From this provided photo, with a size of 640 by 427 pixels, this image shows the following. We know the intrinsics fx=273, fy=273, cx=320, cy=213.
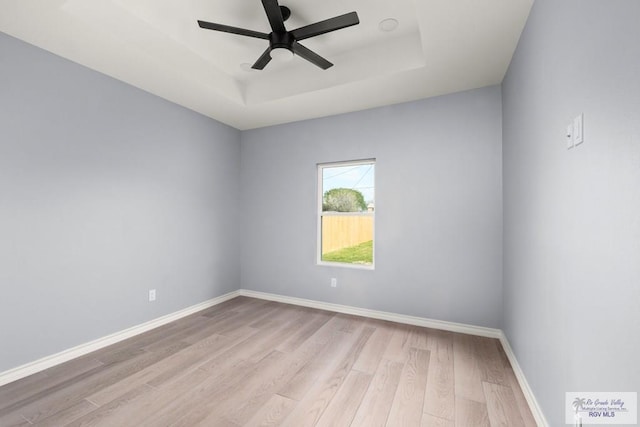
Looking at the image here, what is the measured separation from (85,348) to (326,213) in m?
2.89

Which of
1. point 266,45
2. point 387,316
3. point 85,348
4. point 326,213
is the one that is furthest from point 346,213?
point 85,348

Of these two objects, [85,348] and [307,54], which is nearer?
[307,54]

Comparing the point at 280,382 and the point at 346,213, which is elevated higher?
the point at 346,213

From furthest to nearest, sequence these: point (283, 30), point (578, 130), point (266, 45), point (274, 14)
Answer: point (266, 45) < point (283, 30) < point (274, 14) < point (578, 130)

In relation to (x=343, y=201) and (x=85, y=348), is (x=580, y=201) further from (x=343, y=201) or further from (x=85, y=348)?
(x=85, y=348)

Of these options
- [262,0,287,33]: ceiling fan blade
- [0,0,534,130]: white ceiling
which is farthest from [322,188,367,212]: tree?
[262,0,287,33]: ceiling fan blade

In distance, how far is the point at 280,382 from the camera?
2.10 m

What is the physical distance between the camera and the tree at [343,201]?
3637 mm

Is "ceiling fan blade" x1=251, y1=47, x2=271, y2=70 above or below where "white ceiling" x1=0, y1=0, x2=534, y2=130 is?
below

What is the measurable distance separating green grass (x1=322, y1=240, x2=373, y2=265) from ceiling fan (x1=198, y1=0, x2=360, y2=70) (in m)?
2.25

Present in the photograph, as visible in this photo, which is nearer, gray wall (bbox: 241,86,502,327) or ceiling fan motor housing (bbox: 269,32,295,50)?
ceiling fan motor housing (bbox: 269,32,295,50)

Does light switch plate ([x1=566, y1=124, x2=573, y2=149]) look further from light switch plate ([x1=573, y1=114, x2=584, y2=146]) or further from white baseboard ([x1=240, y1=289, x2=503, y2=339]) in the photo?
white baseboard ([x1=240, y1=289, x2=503, y2=339])

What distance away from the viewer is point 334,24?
1.95m

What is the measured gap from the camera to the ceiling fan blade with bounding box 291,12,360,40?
1.89 metres
